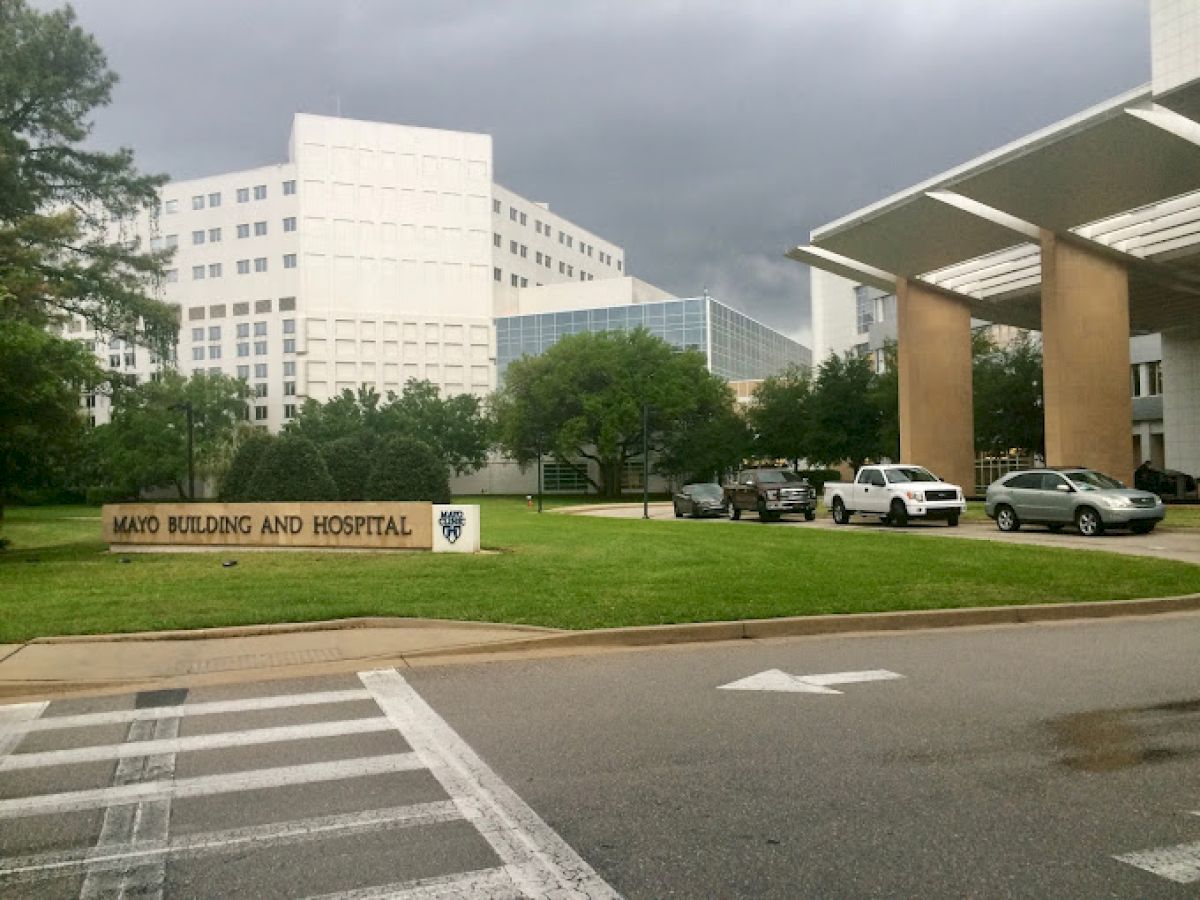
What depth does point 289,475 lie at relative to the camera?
74.7 ft

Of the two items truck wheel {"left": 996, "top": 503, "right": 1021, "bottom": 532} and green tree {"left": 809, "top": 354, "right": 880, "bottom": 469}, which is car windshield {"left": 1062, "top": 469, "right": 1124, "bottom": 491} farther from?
green tree {"left": 809, "top": 354, "right": 880, "bottom": 469}

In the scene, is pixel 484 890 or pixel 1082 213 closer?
pixel 484 890

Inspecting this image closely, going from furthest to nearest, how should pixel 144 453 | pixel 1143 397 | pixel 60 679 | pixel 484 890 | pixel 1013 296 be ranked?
1. pixel 144 453
2. pixel 1143 397
3. pixel 1013 296
4. pixel 60 679
5. pixel 484 890

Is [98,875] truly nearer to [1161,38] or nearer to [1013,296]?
[1161,38]

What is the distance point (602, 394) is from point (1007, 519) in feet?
136

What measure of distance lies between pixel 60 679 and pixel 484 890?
20.3 ft

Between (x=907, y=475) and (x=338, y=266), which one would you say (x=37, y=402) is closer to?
(x=907, y=475)

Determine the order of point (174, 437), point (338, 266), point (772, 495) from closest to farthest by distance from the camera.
→ 1. point (772, 495)
2. point (174, 437)
3. point (338, 266)

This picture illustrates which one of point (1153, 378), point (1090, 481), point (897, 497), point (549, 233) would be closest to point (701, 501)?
point (897, 497)

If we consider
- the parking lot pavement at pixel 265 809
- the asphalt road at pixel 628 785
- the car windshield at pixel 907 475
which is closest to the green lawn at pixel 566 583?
the asphalt road at pixel 628 785

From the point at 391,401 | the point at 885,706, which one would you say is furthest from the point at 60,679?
the point at 391,401

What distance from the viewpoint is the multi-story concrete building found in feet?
312

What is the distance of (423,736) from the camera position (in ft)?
21.8

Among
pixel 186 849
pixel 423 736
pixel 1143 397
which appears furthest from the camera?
pixel 1143 397
